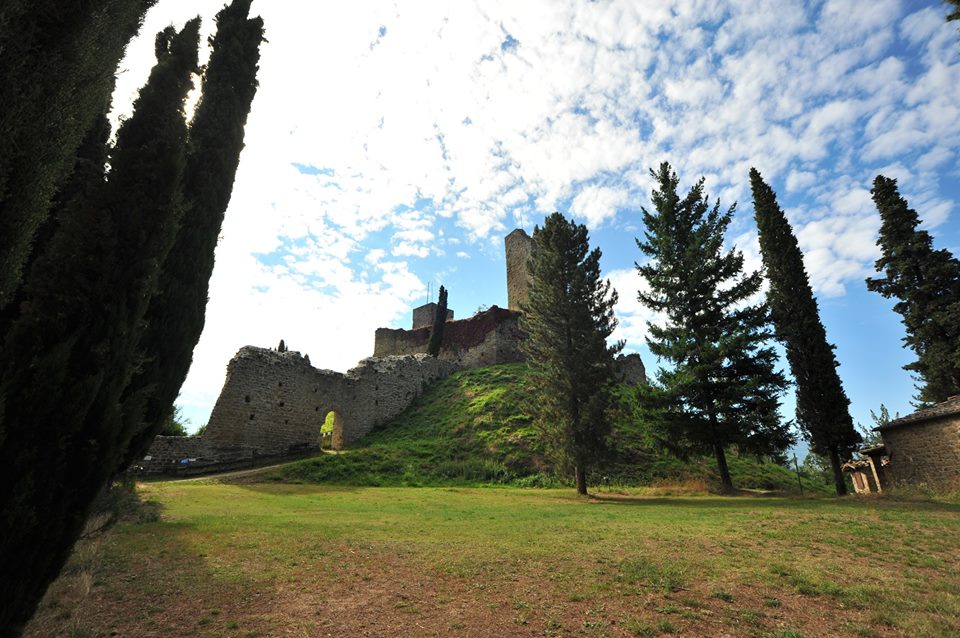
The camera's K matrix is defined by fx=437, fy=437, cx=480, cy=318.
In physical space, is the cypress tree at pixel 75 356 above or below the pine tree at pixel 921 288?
below

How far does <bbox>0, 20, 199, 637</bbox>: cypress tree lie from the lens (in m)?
2.98

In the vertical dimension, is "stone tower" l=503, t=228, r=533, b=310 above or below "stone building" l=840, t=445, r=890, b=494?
above

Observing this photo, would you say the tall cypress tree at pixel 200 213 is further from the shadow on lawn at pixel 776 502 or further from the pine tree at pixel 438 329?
the pine tree at pixel 438 329

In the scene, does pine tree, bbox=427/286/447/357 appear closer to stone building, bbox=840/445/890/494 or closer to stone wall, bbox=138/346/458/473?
stone wall, bbox=138/346/458/473

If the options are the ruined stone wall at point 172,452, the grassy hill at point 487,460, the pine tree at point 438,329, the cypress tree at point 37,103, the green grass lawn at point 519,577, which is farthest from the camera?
the pine tree at point 438,329

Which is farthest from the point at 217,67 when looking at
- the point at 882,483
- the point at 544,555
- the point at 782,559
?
the point at 882,483

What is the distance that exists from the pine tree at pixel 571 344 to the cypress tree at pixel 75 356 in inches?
637

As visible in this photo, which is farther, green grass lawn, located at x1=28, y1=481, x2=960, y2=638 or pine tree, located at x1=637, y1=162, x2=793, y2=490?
pine tree, located at x1=637, y1=162, x2=793, y2=490

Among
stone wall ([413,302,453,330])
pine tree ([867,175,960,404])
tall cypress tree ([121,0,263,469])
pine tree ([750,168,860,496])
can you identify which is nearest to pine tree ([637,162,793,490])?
pine tree ([750,168,860,496])

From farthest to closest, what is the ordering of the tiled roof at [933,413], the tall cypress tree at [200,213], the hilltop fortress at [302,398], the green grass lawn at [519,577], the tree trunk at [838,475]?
the hilltop fortress at [302,398] → the tree trunk at [838,475] → the tiled roof at [933,413] → the tall cypress tree at [200,213] → the green grass lawn at [519,577]

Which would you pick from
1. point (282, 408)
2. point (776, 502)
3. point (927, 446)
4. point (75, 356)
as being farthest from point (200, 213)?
point (927, 446)


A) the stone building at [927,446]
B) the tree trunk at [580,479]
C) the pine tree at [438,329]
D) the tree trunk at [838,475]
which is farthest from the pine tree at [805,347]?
the pine tree at [438,329]

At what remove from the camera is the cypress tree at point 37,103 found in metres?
2.81

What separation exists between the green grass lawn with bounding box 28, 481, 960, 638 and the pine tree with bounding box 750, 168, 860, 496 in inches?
372
